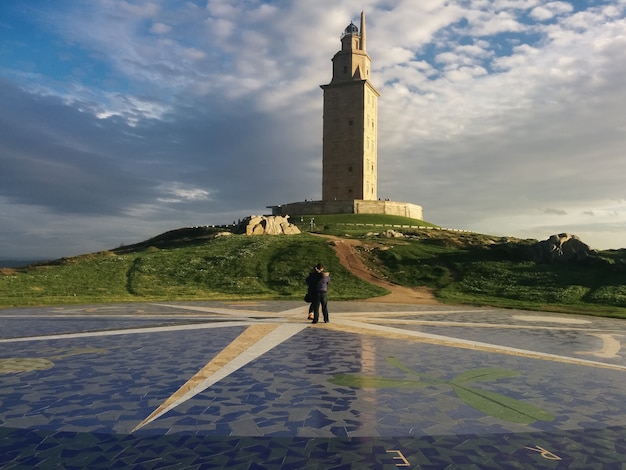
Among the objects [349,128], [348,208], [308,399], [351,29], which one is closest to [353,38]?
[351,29]

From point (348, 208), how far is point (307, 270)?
3720 cm

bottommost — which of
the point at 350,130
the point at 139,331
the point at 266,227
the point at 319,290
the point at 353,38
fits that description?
the point at 139,331

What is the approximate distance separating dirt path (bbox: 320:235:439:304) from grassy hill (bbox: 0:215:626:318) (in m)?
0.77

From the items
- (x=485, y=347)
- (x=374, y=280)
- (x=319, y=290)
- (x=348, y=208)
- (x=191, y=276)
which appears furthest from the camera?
(x=348, y=208)

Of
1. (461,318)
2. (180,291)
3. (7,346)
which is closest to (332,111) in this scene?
(180,291)

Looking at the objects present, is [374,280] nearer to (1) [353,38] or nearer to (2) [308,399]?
(2) [308,399]

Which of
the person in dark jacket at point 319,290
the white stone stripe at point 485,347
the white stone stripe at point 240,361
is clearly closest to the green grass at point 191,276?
the person in dark jacket at point 319,290

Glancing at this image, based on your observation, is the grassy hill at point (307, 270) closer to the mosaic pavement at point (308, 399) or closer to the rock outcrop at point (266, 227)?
the rock outcrop at point (266, 227)

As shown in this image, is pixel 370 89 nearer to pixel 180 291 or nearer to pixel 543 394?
pixel 180 291

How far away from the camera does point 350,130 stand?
81625 millimetres

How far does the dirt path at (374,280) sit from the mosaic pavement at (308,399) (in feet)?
43.5

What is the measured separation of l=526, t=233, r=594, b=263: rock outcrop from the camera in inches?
1527

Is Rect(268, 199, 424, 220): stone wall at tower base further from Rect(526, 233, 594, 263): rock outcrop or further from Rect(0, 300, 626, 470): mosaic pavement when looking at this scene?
Rect(0, 300, 626, 470): mosaic pavement

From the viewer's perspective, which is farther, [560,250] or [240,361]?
[560,250]
